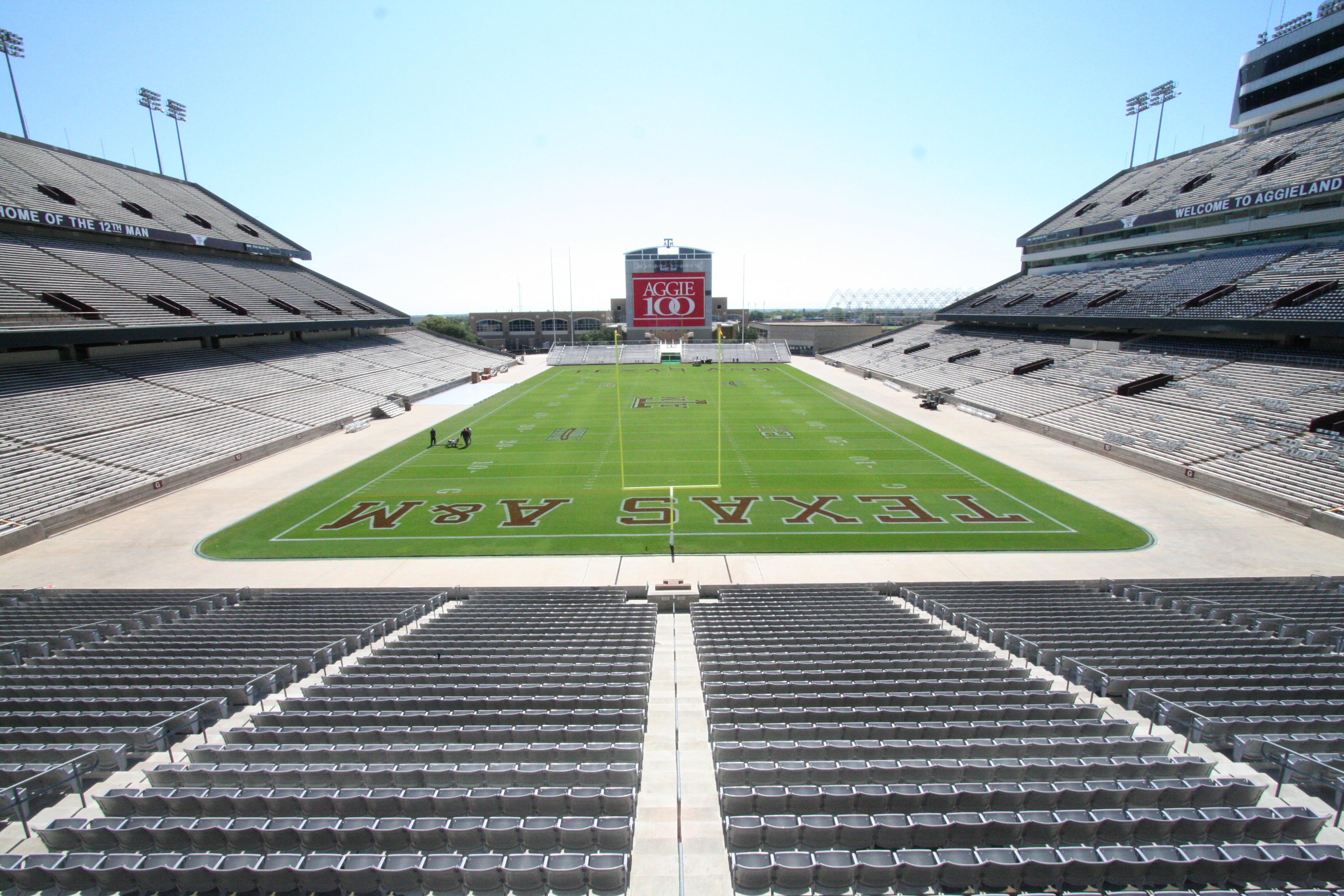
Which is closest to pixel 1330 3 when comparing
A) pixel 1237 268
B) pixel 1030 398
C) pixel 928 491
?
pixel 1237 268

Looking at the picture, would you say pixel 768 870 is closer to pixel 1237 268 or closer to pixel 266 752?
pixel 266 752

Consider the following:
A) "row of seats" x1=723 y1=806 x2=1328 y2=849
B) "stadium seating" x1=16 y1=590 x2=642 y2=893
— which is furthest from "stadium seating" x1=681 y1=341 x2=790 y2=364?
"row of seats" x1=723 y1=806 x2=1328 y2=849

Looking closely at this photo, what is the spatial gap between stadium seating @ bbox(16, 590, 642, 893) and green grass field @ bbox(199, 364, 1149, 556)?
934 centimetres

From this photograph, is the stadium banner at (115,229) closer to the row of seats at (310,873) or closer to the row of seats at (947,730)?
the row of seats at (310,873)

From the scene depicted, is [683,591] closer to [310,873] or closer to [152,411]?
[310,873]

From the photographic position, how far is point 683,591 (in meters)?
13.7

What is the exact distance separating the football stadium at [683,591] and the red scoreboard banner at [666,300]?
12cm

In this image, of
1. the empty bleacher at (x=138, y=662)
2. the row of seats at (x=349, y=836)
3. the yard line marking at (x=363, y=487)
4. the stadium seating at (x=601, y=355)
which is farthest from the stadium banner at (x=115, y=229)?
the row of seats at (x=349, y=836)

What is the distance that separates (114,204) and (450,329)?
41837mm

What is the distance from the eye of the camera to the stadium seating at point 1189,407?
20.3m

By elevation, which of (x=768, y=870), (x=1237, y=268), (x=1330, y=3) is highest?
(x=1330, y=3)

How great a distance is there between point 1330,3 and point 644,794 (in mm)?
61038

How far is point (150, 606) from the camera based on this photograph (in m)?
12.3

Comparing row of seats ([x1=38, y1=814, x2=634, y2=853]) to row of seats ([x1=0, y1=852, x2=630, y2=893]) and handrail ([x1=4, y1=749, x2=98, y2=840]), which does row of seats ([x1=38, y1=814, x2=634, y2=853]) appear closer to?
row of seats ([x1=0, y1=852, x2=630, y2=893])
